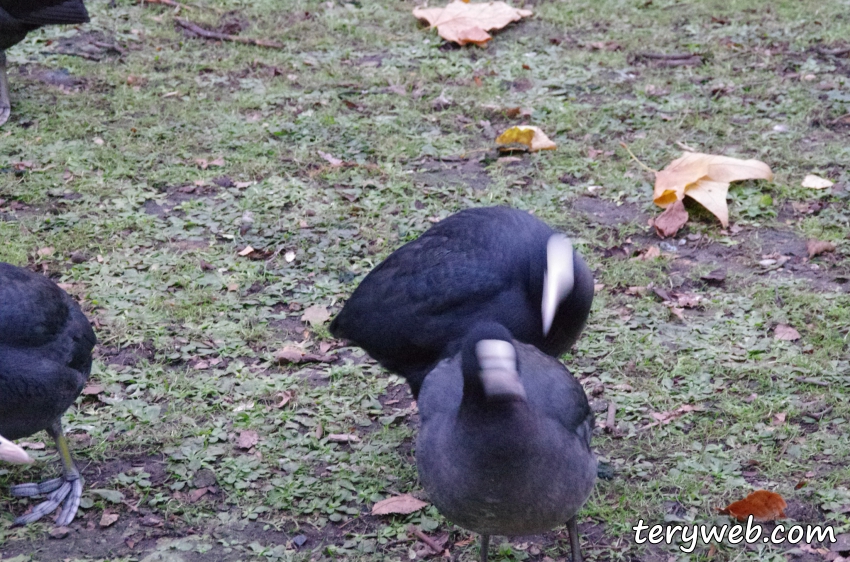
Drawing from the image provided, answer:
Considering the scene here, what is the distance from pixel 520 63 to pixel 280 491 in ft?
17.2

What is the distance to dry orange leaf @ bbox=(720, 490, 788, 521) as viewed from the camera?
3.57 meters

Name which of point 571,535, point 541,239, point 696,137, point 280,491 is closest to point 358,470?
point 280,491

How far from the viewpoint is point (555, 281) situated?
11.5ft

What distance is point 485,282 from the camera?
3.63m

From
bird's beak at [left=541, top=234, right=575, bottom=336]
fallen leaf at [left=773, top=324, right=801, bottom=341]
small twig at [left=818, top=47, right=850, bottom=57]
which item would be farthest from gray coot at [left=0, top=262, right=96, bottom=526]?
small twig at [left=818, top=47, right=850, bottom=57]

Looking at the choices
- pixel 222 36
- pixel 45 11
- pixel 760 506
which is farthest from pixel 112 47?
pixel 760 506

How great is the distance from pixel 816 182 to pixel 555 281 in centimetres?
331

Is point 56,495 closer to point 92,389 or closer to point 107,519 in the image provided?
point 107,519

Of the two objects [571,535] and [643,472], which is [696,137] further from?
[571,535]

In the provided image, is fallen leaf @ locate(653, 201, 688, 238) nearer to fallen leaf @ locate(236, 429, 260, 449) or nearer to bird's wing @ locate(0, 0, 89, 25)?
fallen leaf @ locate(236, 429, 260, 449)

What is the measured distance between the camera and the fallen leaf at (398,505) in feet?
12.3

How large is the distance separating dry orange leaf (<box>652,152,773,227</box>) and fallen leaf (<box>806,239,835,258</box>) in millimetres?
525

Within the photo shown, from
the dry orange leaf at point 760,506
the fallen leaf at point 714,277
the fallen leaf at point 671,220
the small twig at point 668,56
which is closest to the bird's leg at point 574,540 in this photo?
the dry orange leaf at point 760,506

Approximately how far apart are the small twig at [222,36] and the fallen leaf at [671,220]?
4.32 m
